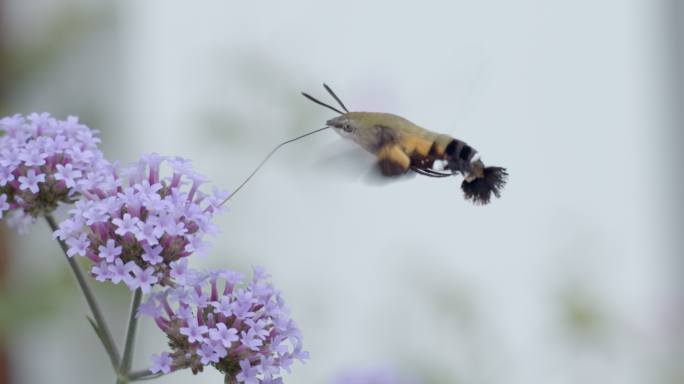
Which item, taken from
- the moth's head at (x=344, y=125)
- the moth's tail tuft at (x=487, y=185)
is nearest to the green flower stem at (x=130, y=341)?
the moth's head at (x=344, y=125)

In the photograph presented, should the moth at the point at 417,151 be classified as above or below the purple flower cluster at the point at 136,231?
above

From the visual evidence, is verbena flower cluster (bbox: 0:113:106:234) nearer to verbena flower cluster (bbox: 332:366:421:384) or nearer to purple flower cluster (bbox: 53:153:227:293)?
purple flower cluster (bbox: 53:153:227:293)

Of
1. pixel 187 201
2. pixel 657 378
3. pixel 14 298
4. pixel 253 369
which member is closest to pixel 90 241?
pixel 187 201

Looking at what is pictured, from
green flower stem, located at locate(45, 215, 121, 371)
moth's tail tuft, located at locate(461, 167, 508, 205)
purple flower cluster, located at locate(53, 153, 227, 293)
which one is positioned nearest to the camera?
purple flower cluster, located at locate(53, 153, 227, 293)

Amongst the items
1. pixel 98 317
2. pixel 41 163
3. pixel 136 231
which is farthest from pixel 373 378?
pixel 41 163

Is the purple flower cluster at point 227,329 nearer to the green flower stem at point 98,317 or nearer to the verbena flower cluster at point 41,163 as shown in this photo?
the green flower stem at point 98,317

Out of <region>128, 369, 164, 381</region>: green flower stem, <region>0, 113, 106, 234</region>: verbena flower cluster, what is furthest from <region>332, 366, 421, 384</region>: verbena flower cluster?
<region>0, 113, 106, 234</region>: verbena flower cluster
